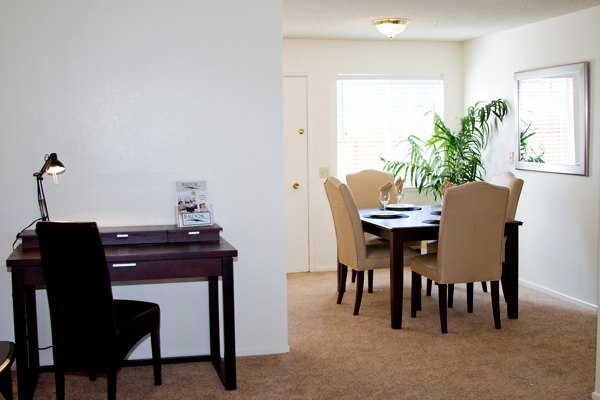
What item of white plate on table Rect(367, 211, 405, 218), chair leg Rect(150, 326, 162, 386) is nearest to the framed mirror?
white plate on table Rect(367, 211, 405, 218)

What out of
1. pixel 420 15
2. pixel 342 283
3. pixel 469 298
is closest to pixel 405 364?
pixel 469 298

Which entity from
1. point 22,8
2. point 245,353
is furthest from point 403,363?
point 22,8

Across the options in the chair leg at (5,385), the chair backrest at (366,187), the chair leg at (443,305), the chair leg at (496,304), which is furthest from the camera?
the chair backrest at (366,187)

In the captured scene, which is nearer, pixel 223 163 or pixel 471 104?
pixel 223 163

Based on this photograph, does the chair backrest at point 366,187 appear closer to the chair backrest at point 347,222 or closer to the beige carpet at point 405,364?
the chair backrest at point 347,222

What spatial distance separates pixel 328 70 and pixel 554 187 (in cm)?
247

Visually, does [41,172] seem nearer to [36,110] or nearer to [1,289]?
[36,110]

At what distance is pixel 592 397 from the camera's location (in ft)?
11.7

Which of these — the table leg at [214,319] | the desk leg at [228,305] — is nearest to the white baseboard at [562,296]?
the table leg at [214,319]

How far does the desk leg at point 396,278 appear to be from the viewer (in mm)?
4828

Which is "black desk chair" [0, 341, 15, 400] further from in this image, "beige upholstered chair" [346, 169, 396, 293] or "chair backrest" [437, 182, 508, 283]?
"beige upholstered chair" [346, 169, 396, 293]

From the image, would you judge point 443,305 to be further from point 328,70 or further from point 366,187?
point 328,70

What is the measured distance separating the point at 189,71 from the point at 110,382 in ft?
6.17

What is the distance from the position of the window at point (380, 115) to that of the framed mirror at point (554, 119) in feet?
4.05
